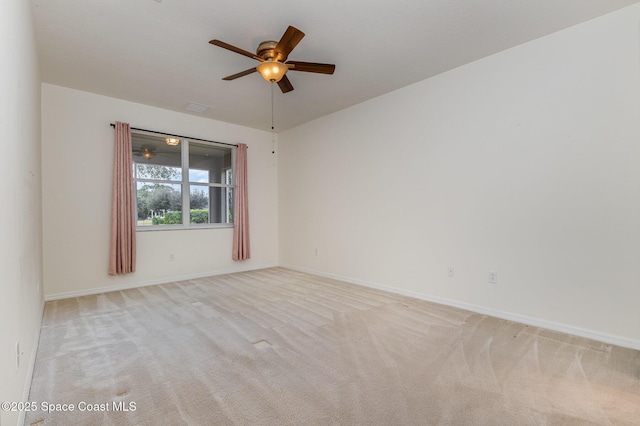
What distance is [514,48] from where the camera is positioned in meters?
3.05

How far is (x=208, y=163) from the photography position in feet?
17.9

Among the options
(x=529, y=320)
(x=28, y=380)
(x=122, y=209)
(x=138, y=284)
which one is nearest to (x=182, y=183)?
(x=122, y=209)

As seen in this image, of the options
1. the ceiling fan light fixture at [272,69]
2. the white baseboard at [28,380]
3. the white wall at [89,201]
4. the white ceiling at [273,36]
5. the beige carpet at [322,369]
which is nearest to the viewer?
the white baseboard at [28,380]

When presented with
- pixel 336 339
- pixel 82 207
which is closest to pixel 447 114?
pixel 336 339

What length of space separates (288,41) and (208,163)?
351cm

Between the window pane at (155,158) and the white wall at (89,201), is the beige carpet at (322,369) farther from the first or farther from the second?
the window pane at (155,158)

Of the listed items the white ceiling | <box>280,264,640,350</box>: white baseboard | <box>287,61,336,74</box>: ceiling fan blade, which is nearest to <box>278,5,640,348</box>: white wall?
<box>280,264,640,350</box>: white baseboard

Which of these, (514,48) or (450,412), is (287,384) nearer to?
(450,412)

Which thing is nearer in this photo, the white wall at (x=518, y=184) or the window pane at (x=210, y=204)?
the white wall at (x=518, y=184)

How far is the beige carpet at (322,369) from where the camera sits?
5.51 feet

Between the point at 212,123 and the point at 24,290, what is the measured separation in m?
4.01

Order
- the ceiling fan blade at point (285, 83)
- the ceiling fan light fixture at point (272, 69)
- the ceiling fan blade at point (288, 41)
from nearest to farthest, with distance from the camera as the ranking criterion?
1. the ceiling fan blade at point (288, 41)
2. the ceiling fan light fixture at point (272, 69)
3. the ceiling fan blade at point (285, 83)

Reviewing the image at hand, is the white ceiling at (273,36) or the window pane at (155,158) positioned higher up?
the white ceiling at (273,36)

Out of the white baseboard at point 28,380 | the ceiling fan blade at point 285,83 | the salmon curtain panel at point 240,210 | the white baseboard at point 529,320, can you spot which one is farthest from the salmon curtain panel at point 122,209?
the white baseboard at point 529,320
